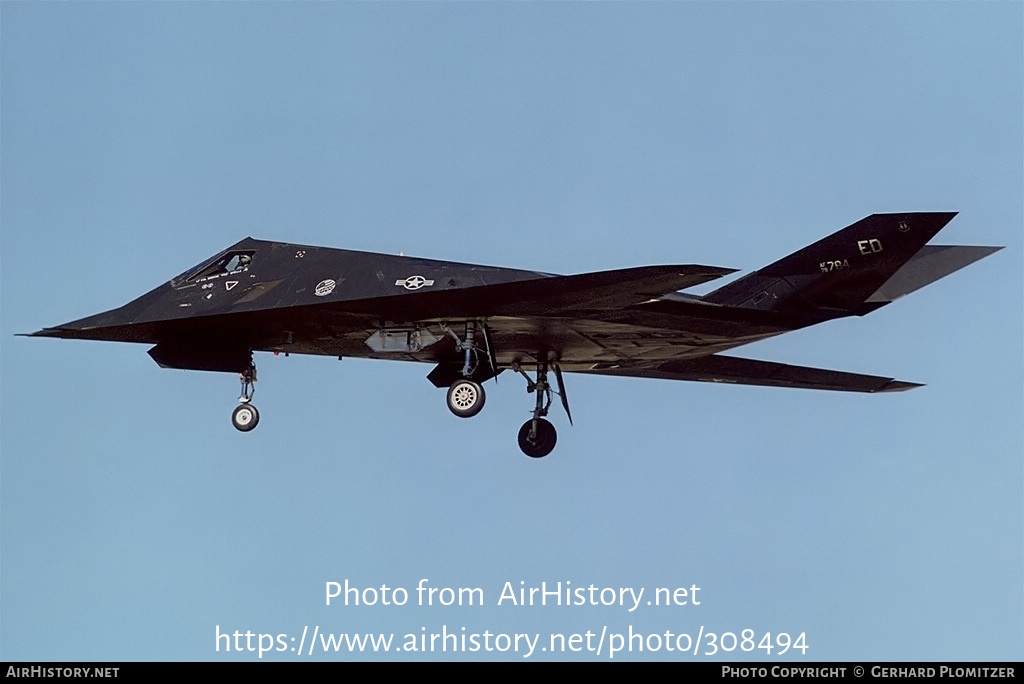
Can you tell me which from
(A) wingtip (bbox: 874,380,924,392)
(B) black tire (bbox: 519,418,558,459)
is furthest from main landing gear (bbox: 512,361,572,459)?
(A) wingtip (bbox: 874,380,924,392)

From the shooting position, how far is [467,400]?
25.3m

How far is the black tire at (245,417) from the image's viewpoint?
26641mm

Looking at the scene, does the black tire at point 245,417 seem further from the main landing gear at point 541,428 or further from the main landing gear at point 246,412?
the main landing gear at point 541,428

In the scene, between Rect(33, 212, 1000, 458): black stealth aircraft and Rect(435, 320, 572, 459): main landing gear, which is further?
Rect(435, 320, 572, 459): main landing gear

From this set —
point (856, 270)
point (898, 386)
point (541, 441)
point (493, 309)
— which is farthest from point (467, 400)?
point (898, 386)

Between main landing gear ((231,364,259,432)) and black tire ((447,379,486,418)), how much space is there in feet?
12.0

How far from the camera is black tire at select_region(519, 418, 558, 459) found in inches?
1100

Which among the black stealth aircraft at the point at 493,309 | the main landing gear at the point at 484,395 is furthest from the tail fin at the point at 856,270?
the main landing gear at the point at 484,395

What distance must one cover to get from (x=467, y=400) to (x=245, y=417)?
4.03 m

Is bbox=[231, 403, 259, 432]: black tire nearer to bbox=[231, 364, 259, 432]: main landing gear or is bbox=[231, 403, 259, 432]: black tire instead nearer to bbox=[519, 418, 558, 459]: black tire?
→ bbox=[231, 364, 259, 432]: main landing gear

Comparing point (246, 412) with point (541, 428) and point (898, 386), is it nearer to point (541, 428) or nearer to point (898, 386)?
point (541, 428)

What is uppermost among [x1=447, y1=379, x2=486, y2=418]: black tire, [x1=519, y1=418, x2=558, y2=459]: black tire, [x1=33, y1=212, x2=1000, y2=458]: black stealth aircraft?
[x1=33, y1=212, x2=1000, y2=458]: black stealth aircraft

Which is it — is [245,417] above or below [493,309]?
below
